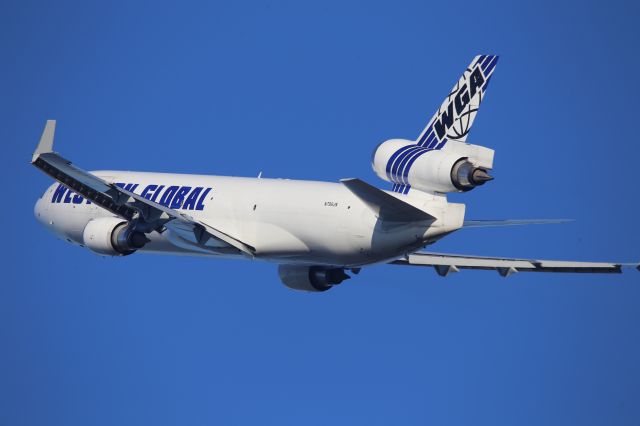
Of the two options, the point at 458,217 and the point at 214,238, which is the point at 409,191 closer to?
the point at 458,217

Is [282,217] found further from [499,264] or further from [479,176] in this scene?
[479,176]

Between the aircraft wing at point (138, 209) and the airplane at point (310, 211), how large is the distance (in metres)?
0.05

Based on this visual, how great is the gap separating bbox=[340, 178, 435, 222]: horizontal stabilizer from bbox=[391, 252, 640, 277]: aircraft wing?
6804 mm

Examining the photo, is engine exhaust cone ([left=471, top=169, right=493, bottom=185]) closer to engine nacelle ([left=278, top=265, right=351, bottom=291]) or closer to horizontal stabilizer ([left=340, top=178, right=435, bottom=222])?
horizontal stabilizer ([left=340, top=178, right=435, bottom=222])

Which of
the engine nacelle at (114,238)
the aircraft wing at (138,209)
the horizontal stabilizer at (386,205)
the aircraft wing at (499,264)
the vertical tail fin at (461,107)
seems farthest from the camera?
the aircraft wing at (499,264)

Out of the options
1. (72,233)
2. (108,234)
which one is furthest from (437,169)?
(72,233)

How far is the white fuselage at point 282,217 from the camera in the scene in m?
61.0

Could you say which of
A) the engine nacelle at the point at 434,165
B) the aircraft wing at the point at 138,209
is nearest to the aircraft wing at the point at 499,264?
the aircraft wing at the point at 138,209

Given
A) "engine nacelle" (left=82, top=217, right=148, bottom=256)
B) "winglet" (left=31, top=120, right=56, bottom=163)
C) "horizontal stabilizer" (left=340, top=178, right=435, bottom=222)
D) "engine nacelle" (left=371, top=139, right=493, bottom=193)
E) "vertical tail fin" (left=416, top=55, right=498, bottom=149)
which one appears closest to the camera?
"engine nacelle" (left=371, top=139, right=493, bottom=193)

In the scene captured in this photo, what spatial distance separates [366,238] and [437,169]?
5.26m

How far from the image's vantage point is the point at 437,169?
190 feet

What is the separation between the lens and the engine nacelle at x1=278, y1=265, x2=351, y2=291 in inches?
2702

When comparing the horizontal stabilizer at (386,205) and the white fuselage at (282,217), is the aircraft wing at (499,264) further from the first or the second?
the horizontal stabilizer at (386,205)

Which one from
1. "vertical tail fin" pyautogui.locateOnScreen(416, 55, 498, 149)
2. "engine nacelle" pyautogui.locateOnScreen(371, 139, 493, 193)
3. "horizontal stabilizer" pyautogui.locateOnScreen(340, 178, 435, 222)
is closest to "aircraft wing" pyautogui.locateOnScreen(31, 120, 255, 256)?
"horizontal stabilizer" pyautogui.locateOnScreen(340, 178, 435, 222)
